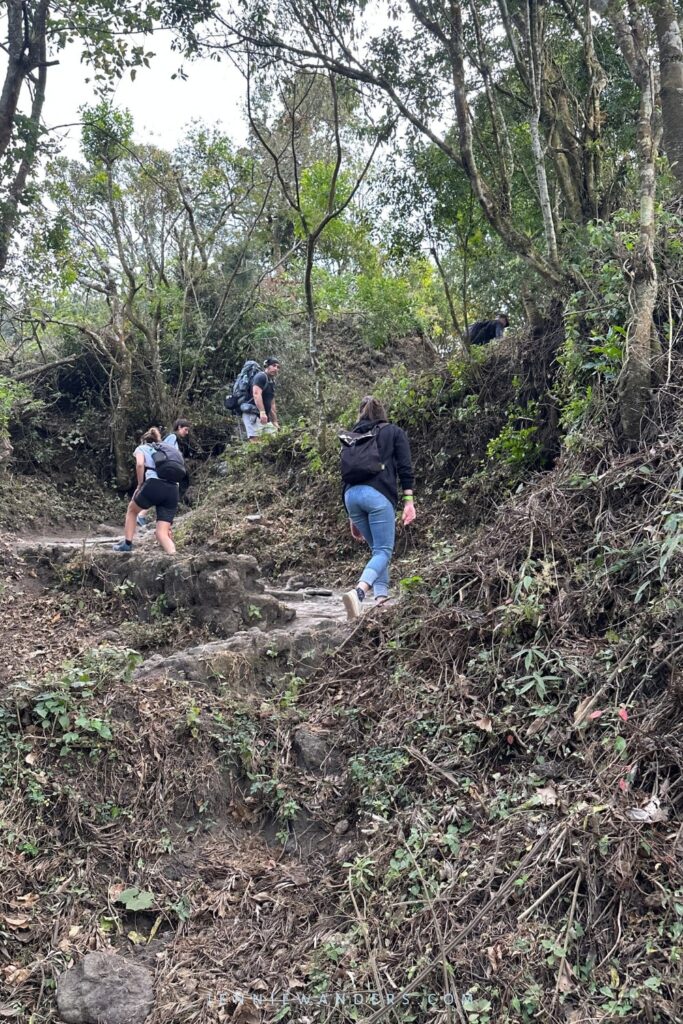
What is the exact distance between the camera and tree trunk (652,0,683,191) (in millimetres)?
Result: 9664

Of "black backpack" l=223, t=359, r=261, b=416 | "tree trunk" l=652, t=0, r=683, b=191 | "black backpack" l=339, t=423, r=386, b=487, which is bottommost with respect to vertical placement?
"black backpack" l=339, t=423, r=386, b=487

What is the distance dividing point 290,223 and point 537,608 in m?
15.2

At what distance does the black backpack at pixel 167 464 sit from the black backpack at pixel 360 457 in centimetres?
278

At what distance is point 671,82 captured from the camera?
32.3 ft

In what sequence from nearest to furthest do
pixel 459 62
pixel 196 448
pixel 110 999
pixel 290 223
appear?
pixel 110 999, pixel 459 62, pixel 196 448, pixel 290 223

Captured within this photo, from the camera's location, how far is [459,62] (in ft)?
28.9

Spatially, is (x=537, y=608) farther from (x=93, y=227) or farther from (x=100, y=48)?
(x=93, y=227)

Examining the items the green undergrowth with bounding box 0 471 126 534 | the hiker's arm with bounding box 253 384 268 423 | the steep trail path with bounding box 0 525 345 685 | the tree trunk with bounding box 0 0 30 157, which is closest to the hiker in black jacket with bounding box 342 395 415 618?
the steep trail path with bounding box 0 525 345 685

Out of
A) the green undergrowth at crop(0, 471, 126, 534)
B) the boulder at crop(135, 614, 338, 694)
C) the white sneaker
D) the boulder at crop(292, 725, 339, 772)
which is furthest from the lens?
the green undergrowth at crop(0, 471, 126, 534)

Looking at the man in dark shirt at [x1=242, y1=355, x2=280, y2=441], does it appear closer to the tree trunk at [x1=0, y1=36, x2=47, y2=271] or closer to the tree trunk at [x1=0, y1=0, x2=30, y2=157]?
the tree trunk at [x1=0, y1=36, x2=47, y2=271]

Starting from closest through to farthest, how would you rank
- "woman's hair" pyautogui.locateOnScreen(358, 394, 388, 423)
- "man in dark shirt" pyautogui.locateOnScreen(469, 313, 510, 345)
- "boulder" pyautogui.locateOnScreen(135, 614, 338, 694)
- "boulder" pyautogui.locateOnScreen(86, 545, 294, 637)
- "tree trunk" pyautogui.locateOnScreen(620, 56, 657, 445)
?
"boulder" pyautogui.locateOnScreen(135, 614, 338, 694) < "tree trunk" pyautogui.locateOnScreen(620, 56, 657, 445) < "woman's hair" pyautogui.locateOnScreen(358, 394, 388, 423) < "boulder" pyautogui.locateOnScreen(86, 545, 294, 637) < "man in dark shirt" pyautogui.locateOnScreen(469, 313, 510, 345)

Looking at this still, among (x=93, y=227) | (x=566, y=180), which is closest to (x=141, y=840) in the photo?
(x=566, y=180)

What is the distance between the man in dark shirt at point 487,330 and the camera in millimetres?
11688

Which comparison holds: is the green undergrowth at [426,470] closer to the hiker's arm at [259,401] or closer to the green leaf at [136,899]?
the hiker's arm at [259,401]
